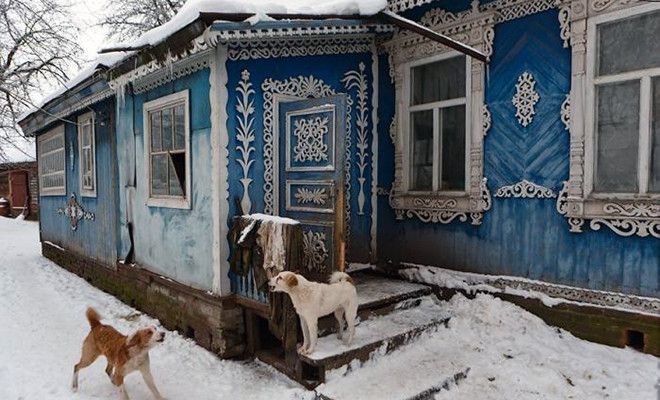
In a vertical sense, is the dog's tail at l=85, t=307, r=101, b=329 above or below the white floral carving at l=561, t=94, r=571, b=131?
below

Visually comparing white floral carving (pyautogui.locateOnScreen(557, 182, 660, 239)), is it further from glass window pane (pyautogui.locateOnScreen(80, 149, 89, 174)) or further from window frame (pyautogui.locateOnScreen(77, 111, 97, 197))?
glass window pane (pyautogui.locateOnScreen(80, 149, 89, 174))

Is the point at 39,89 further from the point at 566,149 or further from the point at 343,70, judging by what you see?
the point at 566,149

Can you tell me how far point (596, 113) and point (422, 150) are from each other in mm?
2025

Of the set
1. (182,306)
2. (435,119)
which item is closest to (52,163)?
(182,306)

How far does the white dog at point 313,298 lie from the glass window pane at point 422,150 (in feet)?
7.48

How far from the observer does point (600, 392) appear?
3.39 m

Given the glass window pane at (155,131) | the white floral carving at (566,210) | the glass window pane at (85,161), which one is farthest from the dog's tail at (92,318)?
the glass window pane at (85,161)

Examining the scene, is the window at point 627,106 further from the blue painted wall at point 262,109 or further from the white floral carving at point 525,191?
the blue painted wall at point 262,109

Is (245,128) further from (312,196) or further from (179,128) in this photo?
(179,128)

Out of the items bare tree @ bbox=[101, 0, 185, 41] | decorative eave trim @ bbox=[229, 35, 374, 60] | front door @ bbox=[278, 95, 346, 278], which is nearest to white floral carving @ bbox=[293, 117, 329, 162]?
front door @ bbox=[278, 95, 346, 278]

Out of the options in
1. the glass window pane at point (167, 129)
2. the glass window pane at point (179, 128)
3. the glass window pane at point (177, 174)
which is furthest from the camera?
the glass window pane at point (167, 129)

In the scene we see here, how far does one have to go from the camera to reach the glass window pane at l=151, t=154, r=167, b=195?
5805 millimetres

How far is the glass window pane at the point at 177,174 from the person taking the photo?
17.9 ft

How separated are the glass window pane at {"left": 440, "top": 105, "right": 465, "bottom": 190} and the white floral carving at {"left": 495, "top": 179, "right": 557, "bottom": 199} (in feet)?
1.85
